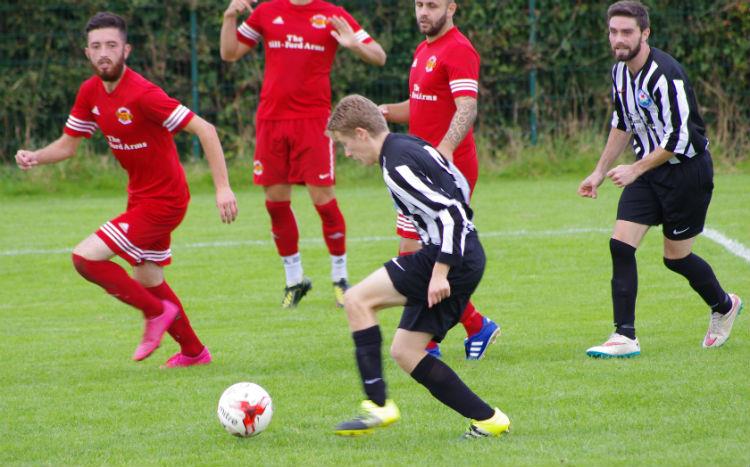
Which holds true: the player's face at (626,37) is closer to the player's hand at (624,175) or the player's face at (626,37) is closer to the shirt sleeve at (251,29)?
the player's hand at (624,175)

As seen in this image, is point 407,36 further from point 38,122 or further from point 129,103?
point 129,103

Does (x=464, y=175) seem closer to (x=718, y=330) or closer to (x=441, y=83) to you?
(x=441, y=83)

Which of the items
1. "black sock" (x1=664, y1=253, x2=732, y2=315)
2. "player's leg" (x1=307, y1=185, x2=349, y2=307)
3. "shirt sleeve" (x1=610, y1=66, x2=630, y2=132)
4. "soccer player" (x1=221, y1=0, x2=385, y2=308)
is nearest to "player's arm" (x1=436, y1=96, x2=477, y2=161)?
"shirt sleeve" (x1=610, y1=66, x2=630, y2=132)

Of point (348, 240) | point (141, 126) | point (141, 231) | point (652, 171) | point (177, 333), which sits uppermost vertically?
point (141, 126)

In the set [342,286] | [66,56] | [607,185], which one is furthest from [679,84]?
[66,56]

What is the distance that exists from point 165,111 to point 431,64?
1622 millimetres

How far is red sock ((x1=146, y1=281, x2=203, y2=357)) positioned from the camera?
6.81m

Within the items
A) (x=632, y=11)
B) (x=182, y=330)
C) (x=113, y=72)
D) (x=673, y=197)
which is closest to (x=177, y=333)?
(x=182, y=330)

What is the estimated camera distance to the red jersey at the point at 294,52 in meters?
9.10

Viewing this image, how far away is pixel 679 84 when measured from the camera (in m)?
6.37

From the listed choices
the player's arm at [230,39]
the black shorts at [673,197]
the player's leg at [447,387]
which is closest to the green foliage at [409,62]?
the player's arm at [230,39]

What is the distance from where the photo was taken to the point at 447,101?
7109 mm

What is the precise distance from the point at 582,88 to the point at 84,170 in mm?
7355

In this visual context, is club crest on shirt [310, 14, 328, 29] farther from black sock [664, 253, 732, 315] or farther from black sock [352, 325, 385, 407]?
black sock [352, 325, 385, 407]
